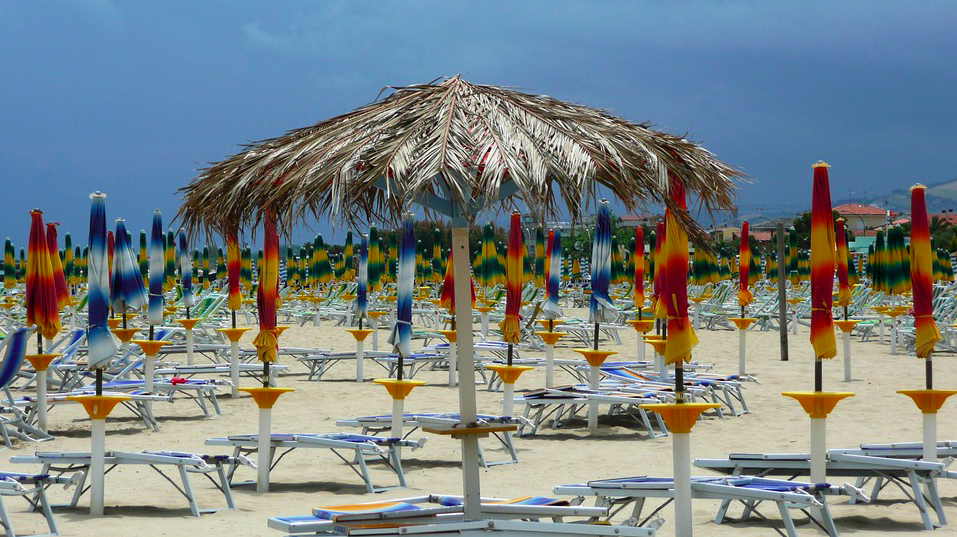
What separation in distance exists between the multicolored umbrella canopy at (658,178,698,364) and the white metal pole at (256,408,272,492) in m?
2.99

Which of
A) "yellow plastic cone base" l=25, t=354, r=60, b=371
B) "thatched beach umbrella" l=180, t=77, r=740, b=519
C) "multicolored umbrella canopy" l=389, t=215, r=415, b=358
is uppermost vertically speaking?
"thatched beach umbrella" l=180, t=77, r=740, b=519

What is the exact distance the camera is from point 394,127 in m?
5.06

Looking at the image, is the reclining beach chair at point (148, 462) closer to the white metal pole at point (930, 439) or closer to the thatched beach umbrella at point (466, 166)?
the thatched beach umbrella at point (466, 166)

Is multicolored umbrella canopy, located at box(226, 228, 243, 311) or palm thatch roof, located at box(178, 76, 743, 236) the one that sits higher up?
palm thatch roof, located at box(178, 76, 743, 236)

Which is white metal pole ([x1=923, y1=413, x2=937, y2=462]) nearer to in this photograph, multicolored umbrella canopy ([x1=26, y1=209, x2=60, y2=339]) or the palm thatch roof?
the palm thatch roof

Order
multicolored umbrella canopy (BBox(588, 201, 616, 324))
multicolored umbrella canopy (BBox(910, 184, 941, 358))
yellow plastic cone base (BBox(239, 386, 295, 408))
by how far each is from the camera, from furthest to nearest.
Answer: multicolored umbrella canopy (BBox(588, 201, 616, 324)) → yellow plastic cone base (BBox(239, 386, 295, 408)) → multicolored umbrella canopy (BBox(910, 184, 941, 358))

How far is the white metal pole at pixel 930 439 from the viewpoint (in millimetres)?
6473

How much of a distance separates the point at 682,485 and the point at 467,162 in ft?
6.25

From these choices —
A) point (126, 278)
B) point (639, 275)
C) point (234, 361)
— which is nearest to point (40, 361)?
point (126, 278)

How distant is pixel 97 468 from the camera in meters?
6.06

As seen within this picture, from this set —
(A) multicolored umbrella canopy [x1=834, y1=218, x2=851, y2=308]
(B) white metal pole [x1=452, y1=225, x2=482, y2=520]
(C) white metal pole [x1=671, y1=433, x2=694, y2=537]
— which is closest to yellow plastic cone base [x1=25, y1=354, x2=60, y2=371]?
(B) white metal pole [x1=452, y1=225, x2=482, y2=520]

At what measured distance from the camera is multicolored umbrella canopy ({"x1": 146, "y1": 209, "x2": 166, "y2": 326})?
10820 mm

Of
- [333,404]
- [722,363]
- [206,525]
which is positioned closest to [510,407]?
[333,404]

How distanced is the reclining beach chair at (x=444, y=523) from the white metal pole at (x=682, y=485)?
222 mm
